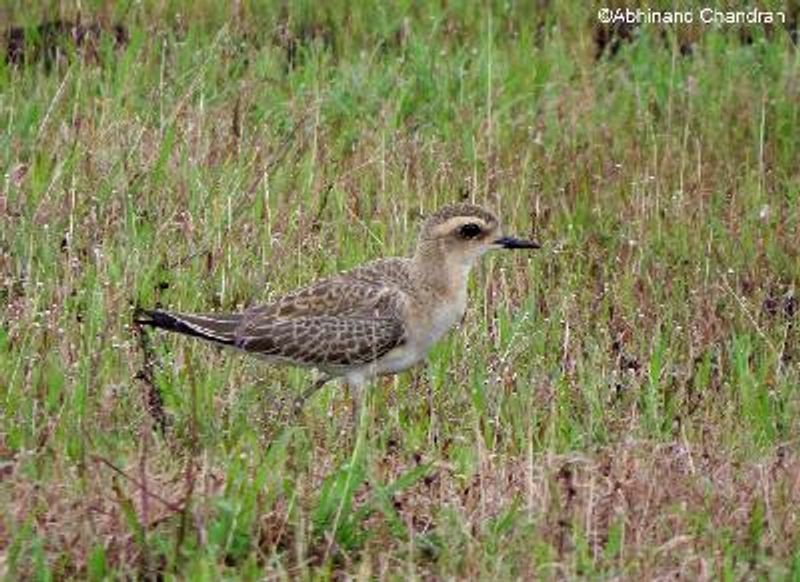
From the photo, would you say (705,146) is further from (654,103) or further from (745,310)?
(745,310)

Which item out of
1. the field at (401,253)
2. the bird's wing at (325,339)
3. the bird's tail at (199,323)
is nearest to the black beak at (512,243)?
the field at (401,253)

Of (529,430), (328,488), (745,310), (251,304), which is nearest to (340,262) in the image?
(251,304)

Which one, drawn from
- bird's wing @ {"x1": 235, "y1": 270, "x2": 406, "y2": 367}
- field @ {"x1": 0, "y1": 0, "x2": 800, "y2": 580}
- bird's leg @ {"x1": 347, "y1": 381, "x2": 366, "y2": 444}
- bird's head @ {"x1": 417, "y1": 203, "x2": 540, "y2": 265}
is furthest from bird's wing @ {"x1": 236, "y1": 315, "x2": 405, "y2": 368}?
bird's head @ {"x1": 417, "y1": 203, "x2": 540, "y2": 265}

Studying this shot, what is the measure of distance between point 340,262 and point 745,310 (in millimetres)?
1919

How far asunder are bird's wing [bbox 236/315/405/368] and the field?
0.71ft

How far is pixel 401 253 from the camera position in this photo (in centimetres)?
1025

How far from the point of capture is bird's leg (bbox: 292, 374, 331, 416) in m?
8.17

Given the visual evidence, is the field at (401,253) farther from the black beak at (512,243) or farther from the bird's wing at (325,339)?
the black beak at (512,243)

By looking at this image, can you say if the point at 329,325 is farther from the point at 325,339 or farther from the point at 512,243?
the point at 512,243

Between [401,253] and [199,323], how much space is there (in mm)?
2228

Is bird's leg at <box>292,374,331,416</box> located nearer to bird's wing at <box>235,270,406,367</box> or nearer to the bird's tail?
bird's wing at <box>235,270,406,367</box>

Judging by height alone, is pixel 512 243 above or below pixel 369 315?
above

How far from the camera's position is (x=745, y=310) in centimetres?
921

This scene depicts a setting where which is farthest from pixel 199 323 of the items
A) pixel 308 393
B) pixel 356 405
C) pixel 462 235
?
pixel 462 235
